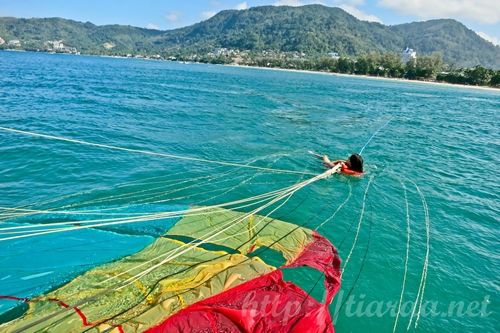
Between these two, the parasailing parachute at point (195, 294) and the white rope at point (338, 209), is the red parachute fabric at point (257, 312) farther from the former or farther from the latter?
the white rope at point (338, 209)

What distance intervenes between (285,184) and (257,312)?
1050 centimetres

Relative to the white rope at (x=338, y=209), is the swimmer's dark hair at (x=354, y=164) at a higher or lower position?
higher

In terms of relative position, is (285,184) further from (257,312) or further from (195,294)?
(257,312)

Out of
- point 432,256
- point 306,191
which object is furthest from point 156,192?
point 432,256

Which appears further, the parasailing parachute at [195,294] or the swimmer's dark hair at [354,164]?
the swimmer's dark hair at [354,164]

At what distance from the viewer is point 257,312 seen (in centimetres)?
756

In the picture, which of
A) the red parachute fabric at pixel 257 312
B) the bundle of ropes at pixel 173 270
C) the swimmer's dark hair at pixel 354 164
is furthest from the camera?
the swimmer's dark hair at pixel 354 164

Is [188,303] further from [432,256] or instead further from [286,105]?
[286,105]

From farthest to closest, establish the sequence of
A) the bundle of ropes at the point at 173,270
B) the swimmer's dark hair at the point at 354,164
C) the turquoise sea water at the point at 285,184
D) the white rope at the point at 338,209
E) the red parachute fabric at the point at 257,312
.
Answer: the swimmer's dark hair at the point at 354,164 → the white rope at the point at 338,209 → the turquoise sea water at the point at 285,184 → the bundle of ropes at the point at 173,270 → the red parachute fabric at the point at 257,312

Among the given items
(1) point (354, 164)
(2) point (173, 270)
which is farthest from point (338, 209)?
(2) point (173, 270)

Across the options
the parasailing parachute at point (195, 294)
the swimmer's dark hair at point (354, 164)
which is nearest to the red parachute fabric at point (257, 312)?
the parasailing parachute at point (195, 294)

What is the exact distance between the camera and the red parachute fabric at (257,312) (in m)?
7.14

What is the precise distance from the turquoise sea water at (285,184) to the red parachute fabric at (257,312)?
154 centimetres

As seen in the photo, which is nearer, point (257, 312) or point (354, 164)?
point (257, 312)
